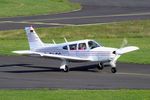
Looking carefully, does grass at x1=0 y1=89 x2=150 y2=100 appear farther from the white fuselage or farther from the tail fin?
the tail fin

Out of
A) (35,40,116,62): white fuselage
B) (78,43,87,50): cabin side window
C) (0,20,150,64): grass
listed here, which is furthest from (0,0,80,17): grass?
(78,43,87,50): cabin side window

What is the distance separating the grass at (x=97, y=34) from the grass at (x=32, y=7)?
17939 millimetres

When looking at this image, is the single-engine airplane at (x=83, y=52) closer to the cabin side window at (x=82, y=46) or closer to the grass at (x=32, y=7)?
the cabin side window at (x=82, y=46)

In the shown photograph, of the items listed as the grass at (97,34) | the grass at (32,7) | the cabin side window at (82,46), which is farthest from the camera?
the grass at (32,7)

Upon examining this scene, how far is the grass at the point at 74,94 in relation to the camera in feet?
82.2

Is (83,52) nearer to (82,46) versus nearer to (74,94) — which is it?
(82,46)

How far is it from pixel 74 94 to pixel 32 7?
5317 centimetres

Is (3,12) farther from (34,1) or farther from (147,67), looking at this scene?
(147,67)

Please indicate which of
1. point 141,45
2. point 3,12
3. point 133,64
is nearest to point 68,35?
point 141,45

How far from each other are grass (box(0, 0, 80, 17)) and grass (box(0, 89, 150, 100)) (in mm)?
46476

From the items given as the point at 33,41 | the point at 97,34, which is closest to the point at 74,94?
the point at 33,41

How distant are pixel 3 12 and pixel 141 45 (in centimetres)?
3018

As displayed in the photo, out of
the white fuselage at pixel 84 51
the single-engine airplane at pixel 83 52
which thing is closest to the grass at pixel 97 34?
the white fuselage at pixel 84 51

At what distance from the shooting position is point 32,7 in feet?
258
